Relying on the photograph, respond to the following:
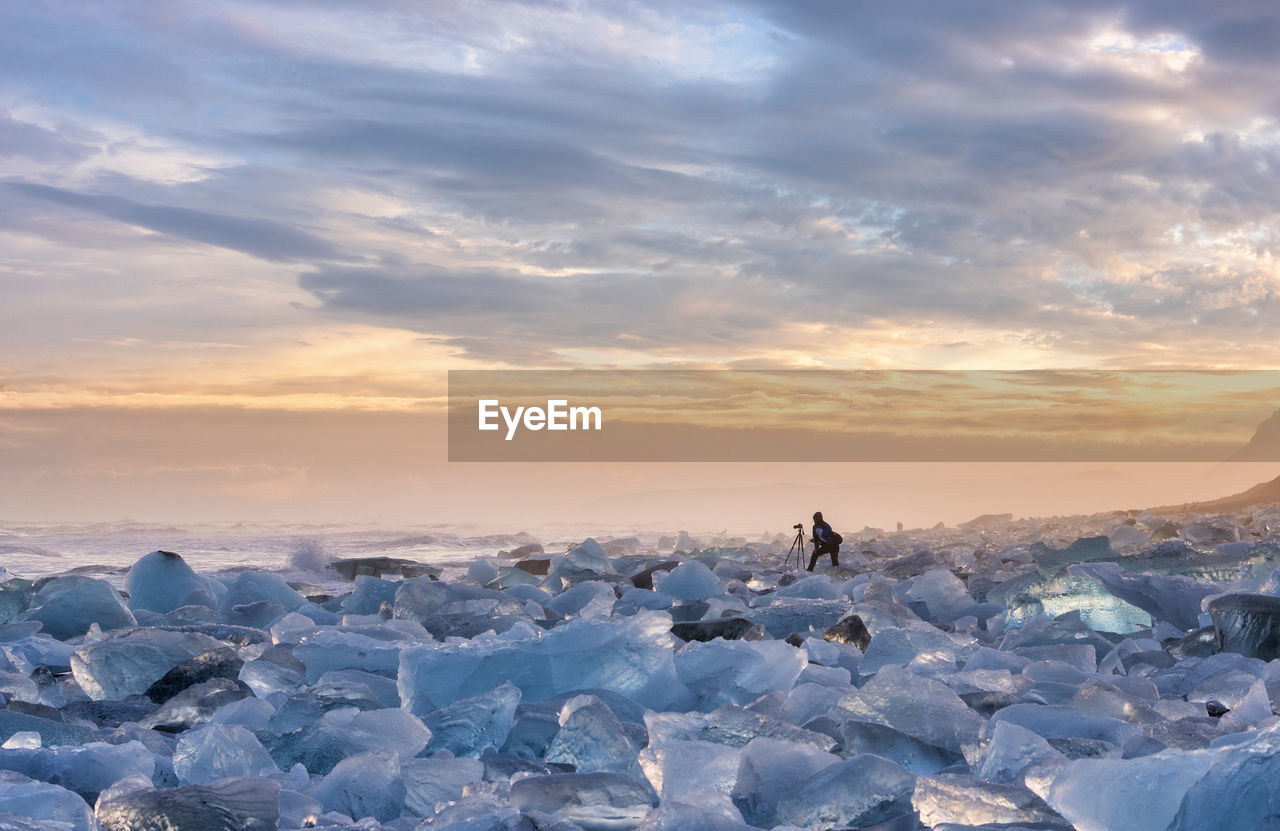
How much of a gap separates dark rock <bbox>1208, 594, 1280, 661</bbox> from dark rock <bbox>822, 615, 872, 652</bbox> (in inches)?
54.9

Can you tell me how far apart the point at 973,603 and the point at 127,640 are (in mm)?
4466

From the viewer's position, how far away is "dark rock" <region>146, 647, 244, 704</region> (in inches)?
145

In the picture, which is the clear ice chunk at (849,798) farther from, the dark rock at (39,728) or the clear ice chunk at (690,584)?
the clear ice chunk at (690,584)

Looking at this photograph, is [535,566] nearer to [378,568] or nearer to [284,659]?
[378,568]

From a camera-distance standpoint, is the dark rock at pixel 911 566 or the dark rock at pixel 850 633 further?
the dark rock at pixel 911 566

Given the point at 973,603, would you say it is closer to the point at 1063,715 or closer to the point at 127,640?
the point at 1063,715

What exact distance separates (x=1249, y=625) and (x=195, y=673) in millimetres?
4020

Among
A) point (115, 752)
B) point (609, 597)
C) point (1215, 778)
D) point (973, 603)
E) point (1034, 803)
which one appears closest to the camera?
point (1215, 778)

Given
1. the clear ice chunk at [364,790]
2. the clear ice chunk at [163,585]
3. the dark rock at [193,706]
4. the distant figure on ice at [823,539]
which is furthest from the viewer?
the distant figure on ice at [823,539]

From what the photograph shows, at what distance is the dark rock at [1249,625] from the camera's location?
156 inches

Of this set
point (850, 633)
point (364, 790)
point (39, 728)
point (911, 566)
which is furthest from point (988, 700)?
point (911, 566)

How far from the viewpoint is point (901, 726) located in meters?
2.73

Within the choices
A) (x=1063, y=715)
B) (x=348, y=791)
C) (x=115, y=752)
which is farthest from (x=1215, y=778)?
(x=115, y=752)

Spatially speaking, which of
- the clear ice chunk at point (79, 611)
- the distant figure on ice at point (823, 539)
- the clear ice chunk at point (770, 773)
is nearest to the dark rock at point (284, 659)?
the clear ice chunk at point (79, 611)
